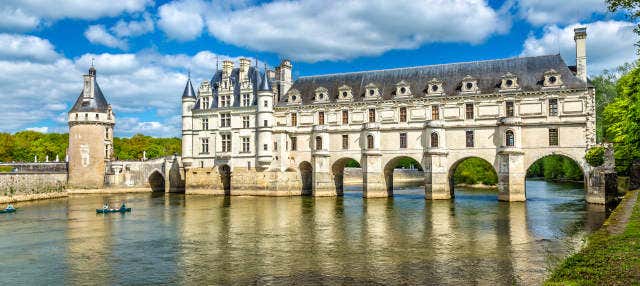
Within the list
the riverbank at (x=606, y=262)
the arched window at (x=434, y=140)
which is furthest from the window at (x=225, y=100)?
the riverbank at (x=606, y=262)

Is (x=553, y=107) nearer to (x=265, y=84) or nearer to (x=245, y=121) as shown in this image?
(x=265, y=84)

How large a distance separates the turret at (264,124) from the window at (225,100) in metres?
5.35

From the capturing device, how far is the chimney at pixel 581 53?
42781 millimetres

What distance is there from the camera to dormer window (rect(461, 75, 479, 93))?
45.9 m

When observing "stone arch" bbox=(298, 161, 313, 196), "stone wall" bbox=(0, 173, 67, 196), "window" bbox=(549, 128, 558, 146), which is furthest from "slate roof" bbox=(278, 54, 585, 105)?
"stone wall" bbox=(0, 173, 67, 196)

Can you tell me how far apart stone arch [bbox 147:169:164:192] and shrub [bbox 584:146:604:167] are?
48650mm

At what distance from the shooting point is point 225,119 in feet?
189

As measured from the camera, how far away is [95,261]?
69.6ft

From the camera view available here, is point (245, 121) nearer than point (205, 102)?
Yes

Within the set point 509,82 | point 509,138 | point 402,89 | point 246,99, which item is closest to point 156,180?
point 246,99

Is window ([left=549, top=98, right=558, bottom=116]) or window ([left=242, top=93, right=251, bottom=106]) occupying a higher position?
window ([left=242, top=93, right=251, bottom=106])

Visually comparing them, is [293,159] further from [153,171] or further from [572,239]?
[572,239]

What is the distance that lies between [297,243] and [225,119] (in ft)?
115

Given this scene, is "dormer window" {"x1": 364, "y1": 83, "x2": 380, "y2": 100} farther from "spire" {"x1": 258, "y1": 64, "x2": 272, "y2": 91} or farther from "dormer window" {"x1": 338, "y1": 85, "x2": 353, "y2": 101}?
"spire" {"x1": 258, "y1": 64, "x2": 272, "y2": 91}
